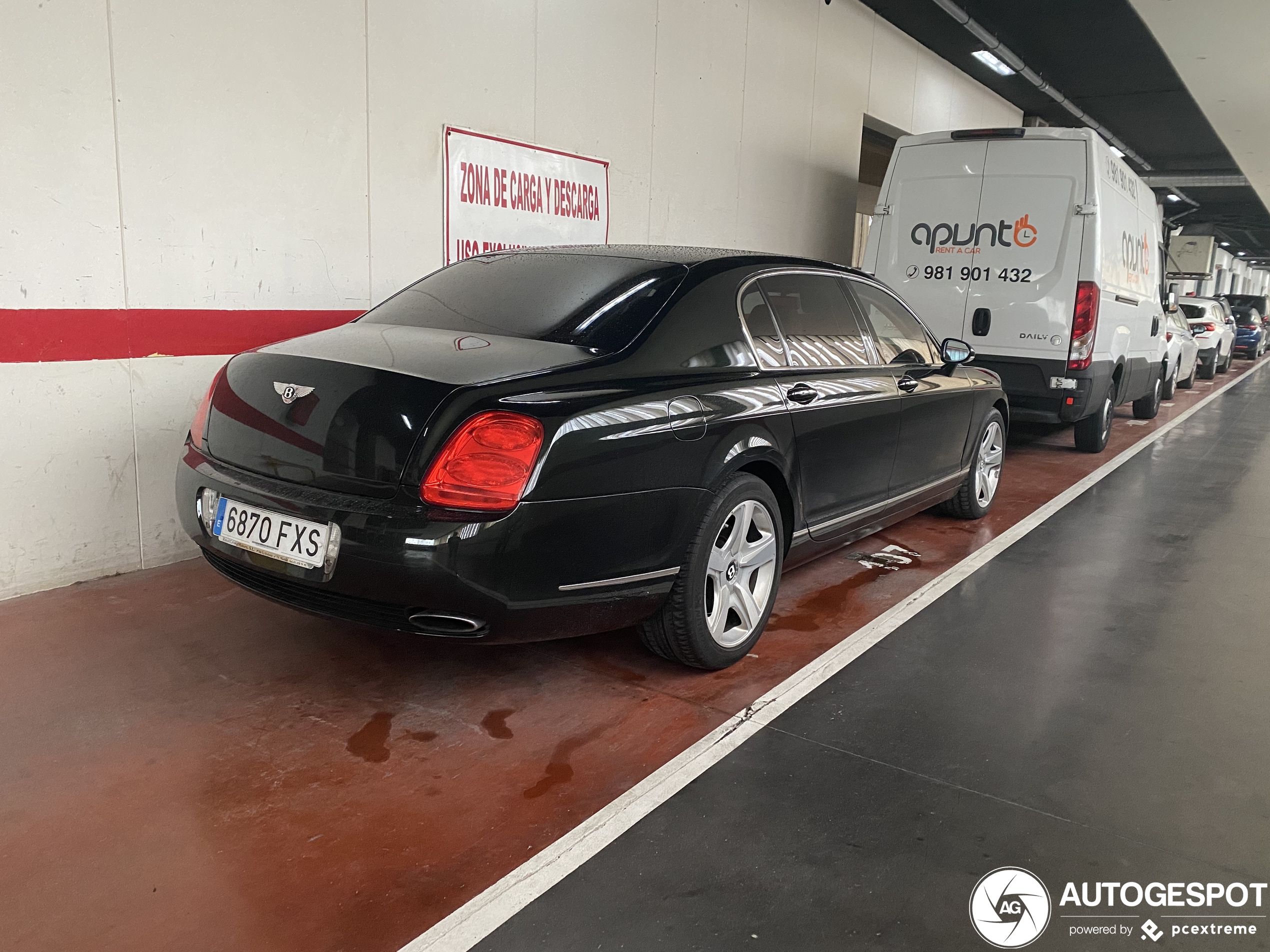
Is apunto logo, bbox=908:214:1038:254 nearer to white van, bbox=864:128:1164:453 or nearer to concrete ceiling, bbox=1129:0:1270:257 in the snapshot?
white van, bbox=864:128:1164:453

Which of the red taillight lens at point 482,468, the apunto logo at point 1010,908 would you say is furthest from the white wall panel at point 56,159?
the apunto logo at point 1010,908

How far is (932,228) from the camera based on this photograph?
26.4 ft

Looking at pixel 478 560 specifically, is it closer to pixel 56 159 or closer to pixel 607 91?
pixel 56 159

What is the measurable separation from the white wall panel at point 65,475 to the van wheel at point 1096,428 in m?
7.65

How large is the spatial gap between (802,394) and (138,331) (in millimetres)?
2961

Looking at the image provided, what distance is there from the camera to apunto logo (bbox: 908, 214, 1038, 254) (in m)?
7.56

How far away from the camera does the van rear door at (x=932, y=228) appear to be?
783 cm

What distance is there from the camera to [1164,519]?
624cm

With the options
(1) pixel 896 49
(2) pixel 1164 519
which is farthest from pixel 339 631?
(1) pixel 896 49

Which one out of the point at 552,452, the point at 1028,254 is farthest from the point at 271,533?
the point at 1028,254

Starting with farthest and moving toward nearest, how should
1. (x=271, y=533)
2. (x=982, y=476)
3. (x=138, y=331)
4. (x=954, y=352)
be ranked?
(x=982, y=476), (x=954, y=352), (x=138, y=331), (x=271, y=533)

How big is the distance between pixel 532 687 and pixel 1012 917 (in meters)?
1.67

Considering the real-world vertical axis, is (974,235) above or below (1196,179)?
below

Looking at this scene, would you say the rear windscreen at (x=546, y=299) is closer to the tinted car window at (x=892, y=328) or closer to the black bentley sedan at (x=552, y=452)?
the black bentley sedan at (x=552, y=452)
